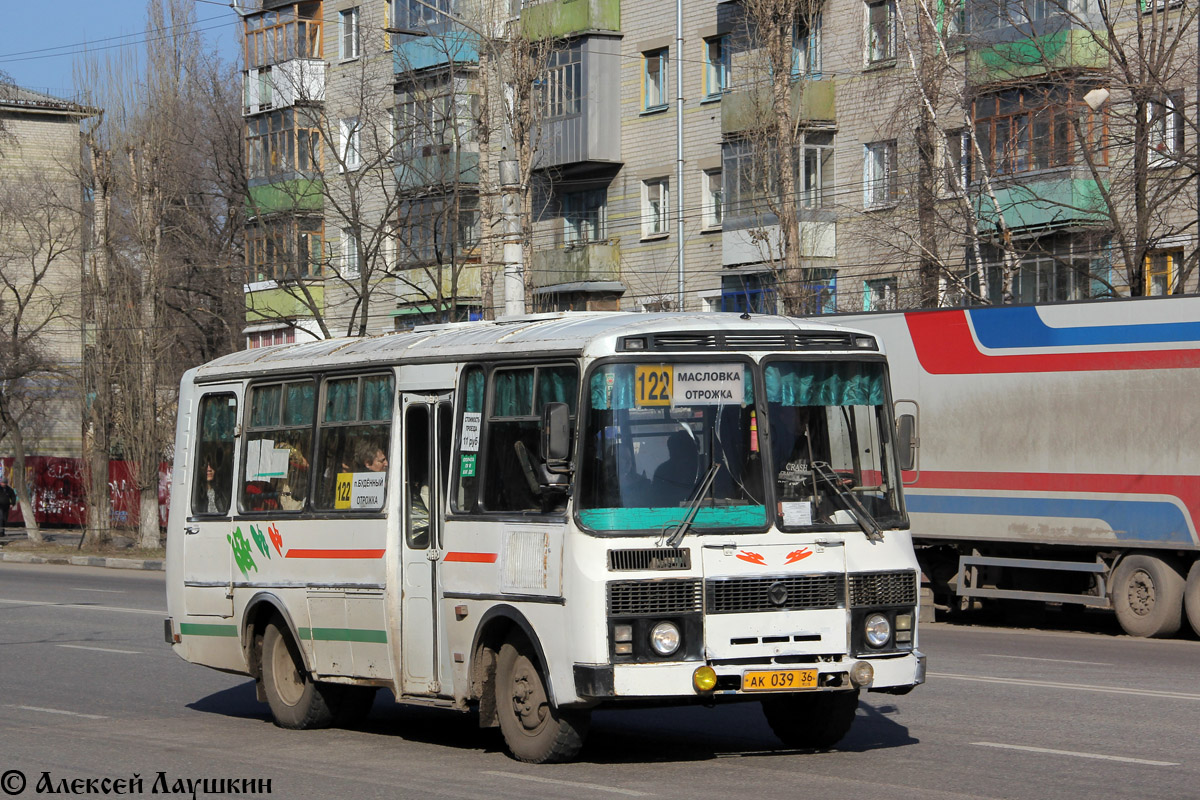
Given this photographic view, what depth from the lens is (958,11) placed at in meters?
31.9

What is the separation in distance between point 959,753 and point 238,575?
5.54m

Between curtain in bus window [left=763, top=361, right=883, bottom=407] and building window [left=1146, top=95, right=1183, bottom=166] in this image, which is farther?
building window [left=1146, top=95, right=1183, bottom=166]

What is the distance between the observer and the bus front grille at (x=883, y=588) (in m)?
9.63

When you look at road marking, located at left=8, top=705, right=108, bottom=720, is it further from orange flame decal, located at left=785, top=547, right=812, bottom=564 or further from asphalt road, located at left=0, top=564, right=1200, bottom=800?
orange flame decal, located at left=785, top=547, right=812, bottom=564

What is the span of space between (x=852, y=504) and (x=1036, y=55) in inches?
861

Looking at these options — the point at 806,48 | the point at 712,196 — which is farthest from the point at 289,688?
the point at 712,196

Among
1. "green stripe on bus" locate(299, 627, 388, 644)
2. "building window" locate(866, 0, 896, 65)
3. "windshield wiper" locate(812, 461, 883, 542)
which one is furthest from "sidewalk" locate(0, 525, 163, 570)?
"windshield wiper" locate(812, 461, 883, 542)

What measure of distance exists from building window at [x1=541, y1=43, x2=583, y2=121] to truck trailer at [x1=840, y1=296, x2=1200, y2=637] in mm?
22007

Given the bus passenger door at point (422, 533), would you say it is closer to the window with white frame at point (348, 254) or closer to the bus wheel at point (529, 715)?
the bus wheel at point (529, 715)

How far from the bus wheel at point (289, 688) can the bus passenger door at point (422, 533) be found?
4.03 ft

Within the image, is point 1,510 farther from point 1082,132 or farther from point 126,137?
point 1082,132

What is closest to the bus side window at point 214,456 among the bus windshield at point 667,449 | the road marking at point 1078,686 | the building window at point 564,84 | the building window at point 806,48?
the bus windshield at point 667,449

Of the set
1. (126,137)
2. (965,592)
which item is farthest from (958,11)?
(126,137)

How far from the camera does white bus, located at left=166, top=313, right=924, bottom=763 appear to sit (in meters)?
9.30
